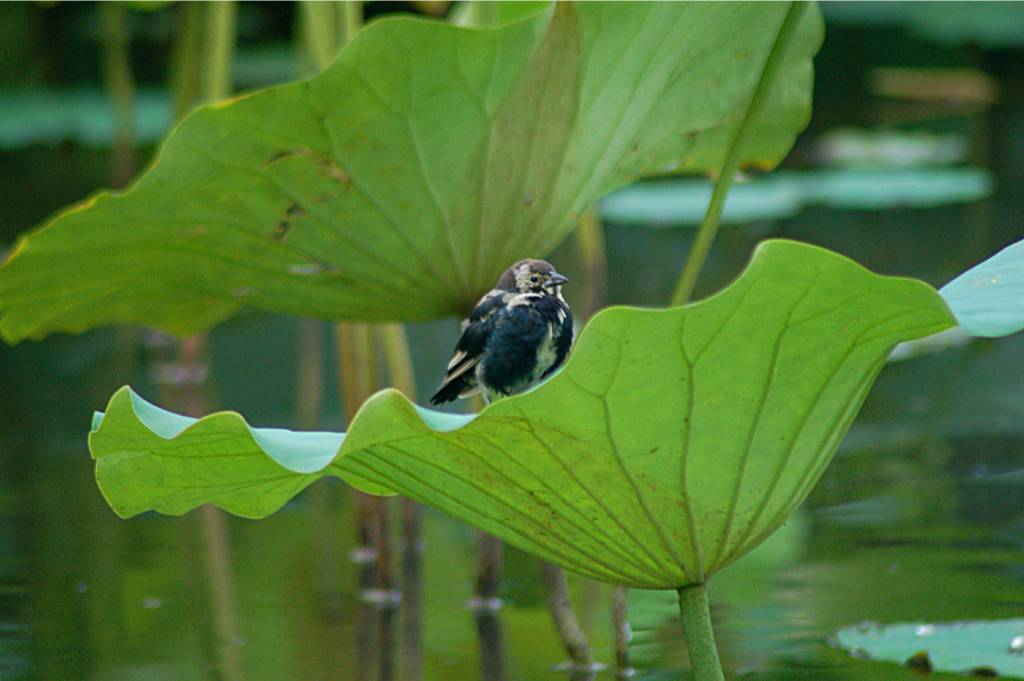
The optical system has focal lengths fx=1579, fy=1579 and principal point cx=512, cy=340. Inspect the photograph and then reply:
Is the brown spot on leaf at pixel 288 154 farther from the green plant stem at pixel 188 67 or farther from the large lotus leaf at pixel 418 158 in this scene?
the green plant stem at pixel 188 67

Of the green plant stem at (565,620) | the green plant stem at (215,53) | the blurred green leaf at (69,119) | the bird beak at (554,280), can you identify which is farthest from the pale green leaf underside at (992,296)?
the blurred green leaf at (69,119)

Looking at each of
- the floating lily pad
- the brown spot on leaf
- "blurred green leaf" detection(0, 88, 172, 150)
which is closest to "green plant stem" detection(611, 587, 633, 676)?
the floating lily pad

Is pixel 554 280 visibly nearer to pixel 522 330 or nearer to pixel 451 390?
pixel 522 330

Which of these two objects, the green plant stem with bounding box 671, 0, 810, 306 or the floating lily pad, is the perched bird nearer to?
the green plant stem with bounding box 671, 0, 810, 306

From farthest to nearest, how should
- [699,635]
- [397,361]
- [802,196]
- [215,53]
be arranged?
[802,196], [215,53], [397,361], [699,635]

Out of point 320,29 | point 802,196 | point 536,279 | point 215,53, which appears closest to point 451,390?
point 536,279

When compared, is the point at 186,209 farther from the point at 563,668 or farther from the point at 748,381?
the point at 748,381

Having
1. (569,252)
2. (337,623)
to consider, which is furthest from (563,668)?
(569,252)
